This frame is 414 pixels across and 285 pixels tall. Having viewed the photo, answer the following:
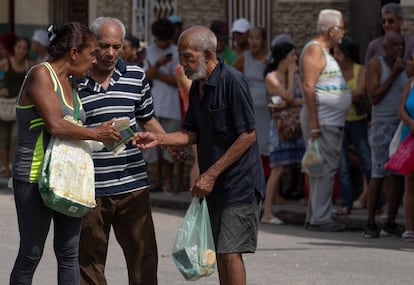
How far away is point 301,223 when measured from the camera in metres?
13.2

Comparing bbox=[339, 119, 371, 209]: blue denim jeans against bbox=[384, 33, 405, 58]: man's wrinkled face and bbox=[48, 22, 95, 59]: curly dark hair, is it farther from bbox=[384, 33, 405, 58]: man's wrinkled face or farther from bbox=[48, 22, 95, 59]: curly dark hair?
bbox=[48, 22, 95, 59]: curly dark hair

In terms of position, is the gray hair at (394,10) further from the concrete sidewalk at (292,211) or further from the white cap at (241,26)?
the white cap at (241,26)

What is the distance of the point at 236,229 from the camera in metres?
7.27

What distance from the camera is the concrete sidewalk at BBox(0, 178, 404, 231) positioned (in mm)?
12719

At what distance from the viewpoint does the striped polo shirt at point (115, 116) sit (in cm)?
743

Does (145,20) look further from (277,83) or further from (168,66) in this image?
(277,83)

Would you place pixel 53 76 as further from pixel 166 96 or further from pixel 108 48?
pixel 166 96

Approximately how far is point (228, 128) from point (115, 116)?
2.19 ft

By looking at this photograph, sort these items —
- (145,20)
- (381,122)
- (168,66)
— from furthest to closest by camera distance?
(145,20) < (168,66) < (381,122)

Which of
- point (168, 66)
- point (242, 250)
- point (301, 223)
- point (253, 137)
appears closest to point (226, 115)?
point (253, 137)

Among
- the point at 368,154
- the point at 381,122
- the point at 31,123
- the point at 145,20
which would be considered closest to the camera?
the point at 31,123

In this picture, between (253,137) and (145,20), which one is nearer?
(253,137)

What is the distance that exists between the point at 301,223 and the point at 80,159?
21.4ft

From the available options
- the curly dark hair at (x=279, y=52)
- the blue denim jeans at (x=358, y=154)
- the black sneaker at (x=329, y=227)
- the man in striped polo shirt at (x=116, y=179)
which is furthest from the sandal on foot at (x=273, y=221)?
the man in striped polo shirt at (x=116, y=179)
